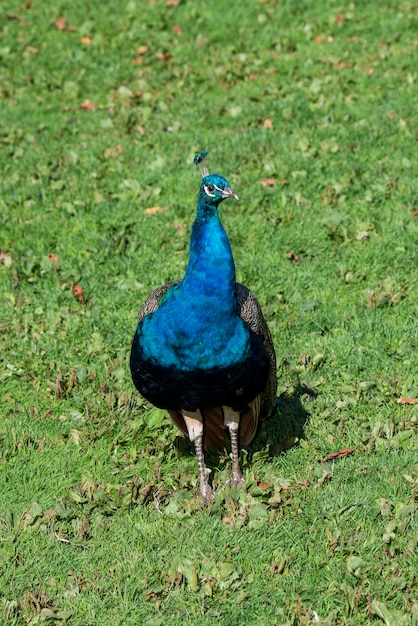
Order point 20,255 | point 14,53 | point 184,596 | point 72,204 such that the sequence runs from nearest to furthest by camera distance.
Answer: point 184,596 → point 20,255 → point 72,204 → point 14,53

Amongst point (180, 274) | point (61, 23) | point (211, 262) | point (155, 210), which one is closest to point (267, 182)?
point (155, 210)

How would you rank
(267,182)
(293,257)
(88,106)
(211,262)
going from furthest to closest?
(88,106), (267,182), (293,257), (211,262)

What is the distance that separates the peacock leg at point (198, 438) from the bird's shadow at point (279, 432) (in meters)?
0.23

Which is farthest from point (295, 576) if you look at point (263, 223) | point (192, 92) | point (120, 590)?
point (192, 92)

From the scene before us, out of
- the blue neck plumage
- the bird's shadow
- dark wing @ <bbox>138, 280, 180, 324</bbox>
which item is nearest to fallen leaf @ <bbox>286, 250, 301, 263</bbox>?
the bird's shadow

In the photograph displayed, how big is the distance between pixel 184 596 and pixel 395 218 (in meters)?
3.69

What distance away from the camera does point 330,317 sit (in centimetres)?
568

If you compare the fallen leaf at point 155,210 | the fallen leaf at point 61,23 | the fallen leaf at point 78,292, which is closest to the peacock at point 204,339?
the fallen leaf at point 78,292

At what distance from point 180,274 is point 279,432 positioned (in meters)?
1.80

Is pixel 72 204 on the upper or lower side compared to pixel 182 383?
lower

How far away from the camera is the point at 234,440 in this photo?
14.6 ft

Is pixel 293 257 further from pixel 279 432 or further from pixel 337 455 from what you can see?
pixel 337 455

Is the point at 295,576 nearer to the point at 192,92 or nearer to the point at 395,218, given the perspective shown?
the point at 395,218

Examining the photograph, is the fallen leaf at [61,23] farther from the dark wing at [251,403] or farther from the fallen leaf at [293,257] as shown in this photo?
the dark wing at [251,403]
